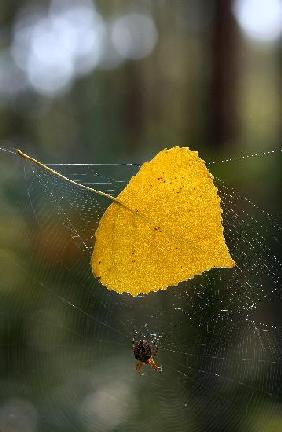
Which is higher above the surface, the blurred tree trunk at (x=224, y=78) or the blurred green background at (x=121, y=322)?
the blurred tree trunk at (x=224, y=78)

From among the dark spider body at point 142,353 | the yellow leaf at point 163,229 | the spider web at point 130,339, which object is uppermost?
the yellow leaf at point 163,229

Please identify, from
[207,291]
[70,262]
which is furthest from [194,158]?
[70,262]

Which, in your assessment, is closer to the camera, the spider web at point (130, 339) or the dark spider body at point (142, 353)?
the dark spider body at point (142, 353)

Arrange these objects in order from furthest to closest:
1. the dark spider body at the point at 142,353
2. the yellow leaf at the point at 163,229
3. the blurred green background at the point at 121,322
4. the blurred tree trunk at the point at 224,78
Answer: the blurred tree trunk at the point at 224,78 → the blurred green background at the point at 121,322 → the dark spider body at the point at 142,353 → the yellow leaf at the point at 163,229

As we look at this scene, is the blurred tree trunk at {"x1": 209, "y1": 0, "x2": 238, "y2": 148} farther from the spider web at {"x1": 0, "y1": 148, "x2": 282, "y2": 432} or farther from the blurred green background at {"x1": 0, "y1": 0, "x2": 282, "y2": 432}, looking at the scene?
the spider web at {"x1": 0, "y1": 148, "x2": 282, "y2": 432}

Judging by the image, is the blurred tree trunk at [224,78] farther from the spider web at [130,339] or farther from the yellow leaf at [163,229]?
the yellow leaf at [163,229]

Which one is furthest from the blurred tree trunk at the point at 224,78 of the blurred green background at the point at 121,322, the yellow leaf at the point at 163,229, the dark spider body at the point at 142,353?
the yellow leaf at the point at 163,229

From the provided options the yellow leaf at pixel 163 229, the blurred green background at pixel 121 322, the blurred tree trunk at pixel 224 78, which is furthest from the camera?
the blurred tree trunk at pixel 224 78
